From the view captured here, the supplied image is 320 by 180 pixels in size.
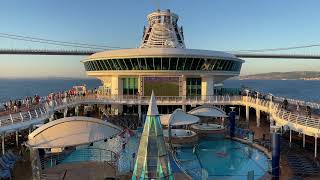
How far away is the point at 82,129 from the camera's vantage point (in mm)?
15109

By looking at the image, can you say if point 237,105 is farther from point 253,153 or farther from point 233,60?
point 253,153

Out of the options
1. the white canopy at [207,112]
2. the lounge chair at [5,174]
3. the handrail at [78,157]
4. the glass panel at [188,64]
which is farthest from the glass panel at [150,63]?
the lounge chair at [5,174]

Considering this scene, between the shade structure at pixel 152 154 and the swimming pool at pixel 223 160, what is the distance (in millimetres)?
5138

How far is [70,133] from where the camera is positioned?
585 inches

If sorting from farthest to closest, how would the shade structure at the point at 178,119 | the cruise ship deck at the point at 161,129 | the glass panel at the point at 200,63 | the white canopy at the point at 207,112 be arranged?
the glass panel at the point at 200,63, the white canopy at the point at 207,112, the shade structure at the point at 178,119, the cruise ship deck at the point at 161,129

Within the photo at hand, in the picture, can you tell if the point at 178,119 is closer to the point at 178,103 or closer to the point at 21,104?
the point at 178,103

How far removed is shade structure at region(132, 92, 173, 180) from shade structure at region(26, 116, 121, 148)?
143 inches

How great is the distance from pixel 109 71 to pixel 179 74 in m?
7.45

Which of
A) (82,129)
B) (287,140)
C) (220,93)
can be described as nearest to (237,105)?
(220,93)

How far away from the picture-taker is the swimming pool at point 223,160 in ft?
60.4

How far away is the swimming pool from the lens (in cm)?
1842

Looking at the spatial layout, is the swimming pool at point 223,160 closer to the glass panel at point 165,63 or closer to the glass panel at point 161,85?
the glass panel at point 165,63

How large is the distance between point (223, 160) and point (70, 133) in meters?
10.4

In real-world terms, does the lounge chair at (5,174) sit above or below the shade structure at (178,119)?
below
